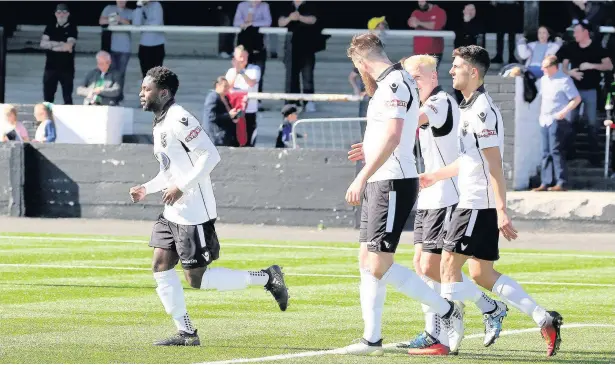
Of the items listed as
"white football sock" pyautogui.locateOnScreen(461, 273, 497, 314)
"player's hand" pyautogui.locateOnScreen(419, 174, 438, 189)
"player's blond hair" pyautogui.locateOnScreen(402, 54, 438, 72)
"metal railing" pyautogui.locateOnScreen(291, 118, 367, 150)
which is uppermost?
"player's blond hair" pyautogui.locateOnScreen(402, 54, 438, 72)

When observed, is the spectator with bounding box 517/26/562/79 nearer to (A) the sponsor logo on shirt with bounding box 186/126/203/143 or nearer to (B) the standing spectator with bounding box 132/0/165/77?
(B) the standing spectator with bounding box 132/0/165/77

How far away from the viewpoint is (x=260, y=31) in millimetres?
26625

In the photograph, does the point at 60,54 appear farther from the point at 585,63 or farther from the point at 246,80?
the point at 585,63

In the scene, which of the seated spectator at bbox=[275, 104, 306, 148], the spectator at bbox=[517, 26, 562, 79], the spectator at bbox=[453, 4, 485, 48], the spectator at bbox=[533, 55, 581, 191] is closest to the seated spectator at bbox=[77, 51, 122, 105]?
the seated spectator at bbox=[275, 104, 306, 148]

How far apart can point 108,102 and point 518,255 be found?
936 centimetres

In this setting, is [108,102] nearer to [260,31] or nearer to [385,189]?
[260,31]

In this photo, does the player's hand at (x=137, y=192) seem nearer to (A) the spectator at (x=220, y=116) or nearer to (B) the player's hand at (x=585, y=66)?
(A) the spectator at (x=220, y=116)

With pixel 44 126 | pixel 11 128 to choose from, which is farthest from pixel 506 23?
pixel 11 128

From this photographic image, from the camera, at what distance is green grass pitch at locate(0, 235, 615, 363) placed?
9.63m

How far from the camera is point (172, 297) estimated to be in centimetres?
988

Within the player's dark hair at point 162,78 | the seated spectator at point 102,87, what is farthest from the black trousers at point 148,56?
the player's dark hair at point 162,78

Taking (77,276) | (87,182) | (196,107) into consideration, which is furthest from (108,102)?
(77,276)

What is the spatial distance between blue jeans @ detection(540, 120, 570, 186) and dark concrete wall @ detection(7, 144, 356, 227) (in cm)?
305

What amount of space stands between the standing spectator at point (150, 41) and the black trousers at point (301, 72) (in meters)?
2.49
